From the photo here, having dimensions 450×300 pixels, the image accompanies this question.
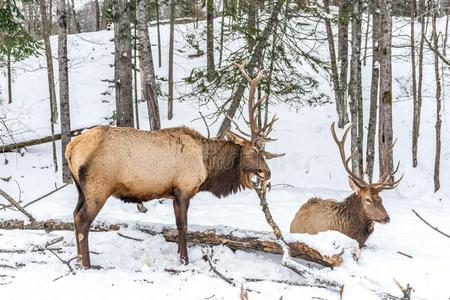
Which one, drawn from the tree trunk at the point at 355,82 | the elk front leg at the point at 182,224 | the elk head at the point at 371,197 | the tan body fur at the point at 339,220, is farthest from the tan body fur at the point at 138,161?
the tree trunk at the point at 355,82

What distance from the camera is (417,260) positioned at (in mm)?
5430

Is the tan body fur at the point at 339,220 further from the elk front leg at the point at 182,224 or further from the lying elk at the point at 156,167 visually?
the elk front leg at the point at 182,224

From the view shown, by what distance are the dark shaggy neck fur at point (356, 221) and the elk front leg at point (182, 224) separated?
243 cm

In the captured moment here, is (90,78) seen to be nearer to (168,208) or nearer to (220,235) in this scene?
(168,208)

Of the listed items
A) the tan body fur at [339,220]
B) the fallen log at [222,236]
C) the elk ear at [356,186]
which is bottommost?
the tan body fur at [339,220]

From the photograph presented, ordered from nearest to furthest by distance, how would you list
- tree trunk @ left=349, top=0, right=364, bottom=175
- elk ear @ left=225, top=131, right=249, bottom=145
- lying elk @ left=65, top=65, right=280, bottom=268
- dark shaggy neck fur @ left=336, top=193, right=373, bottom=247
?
lying elk @ left=65, top=65, right=280, bottom=268
elk ear @ left=225, top=131, right=249, bottom=145
dark shaggy neck fur @ left=336, top=193, right=373, bottom=247
tree trunk @ left=349, top=0, right=364, bottom=175

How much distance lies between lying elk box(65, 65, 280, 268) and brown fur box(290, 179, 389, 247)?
1313 millimetres

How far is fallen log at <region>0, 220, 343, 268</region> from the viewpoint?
5098mm

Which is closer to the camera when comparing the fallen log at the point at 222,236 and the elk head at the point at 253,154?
the fallen log at the point at 222,236

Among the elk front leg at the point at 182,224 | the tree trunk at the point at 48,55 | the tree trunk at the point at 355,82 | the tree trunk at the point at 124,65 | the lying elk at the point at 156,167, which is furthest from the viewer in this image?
the tree trunk at the point at 48,55

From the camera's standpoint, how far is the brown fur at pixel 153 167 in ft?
17.1

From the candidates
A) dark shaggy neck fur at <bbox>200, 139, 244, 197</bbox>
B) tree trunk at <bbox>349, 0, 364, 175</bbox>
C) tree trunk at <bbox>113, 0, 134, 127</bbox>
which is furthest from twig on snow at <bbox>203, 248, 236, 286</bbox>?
tree trunk at <bbox>349, 0, 364, 175</bbox>

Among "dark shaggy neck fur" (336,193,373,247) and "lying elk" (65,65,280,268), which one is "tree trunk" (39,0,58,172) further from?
"dark shaggy neck fur" (336,193,373,247)

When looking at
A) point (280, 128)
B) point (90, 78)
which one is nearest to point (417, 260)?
point (280, 128)
